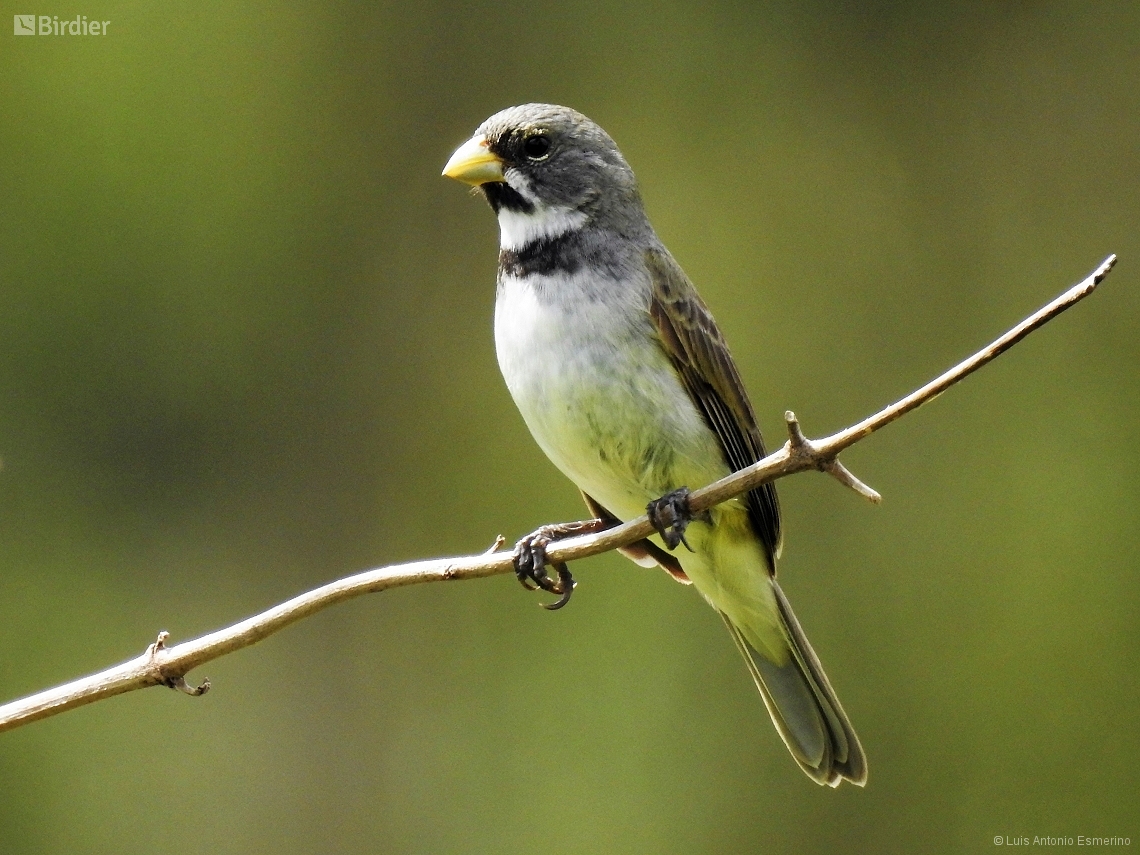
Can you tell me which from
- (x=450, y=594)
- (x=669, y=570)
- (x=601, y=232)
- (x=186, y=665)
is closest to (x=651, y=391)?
(x=601, y=232)

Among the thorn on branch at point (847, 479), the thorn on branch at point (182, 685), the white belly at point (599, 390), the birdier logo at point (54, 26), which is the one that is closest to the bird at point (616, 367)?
the white belly at point (599, 390)

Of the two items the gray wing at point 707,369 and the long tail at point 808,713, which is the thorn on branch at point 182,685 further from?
the long tail at point 808,713

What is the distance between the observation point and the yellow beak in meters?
3.43

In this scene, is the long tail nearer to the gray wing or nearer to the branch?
the gray wing

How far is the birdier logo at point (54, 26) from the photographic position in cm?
643

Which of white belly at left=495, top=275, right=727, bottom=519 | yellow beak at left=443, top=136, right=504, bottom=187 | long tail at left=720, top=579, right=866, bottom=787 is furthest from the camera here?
long tail at left=720, top=579, right=866, bottom=787

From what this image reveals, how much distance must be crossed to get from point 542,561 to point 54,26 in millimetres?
4644

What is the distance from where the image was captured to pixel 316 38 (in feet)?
22.2

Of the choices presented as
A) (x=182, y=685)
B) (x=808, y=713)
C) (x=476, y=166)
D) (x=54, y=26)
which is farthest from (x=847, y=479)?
(x=54, y=26)

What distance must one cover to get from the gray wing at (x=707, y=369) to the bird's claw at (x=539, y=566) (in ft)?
1.75

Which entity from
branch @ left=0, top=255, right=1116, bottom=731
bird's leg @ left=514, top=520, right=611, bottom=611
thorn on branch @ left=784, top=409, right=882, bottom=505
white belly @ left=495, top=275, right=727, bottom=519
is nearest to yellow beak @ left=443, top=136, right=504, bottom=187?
white belly @ left=495, top=275, right=727, bottom=519

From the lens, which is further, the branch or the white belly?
the white belly

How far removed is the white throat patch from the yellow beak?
45mm

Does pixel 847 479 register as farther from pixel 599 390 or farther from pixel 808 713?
pixel 808 713
